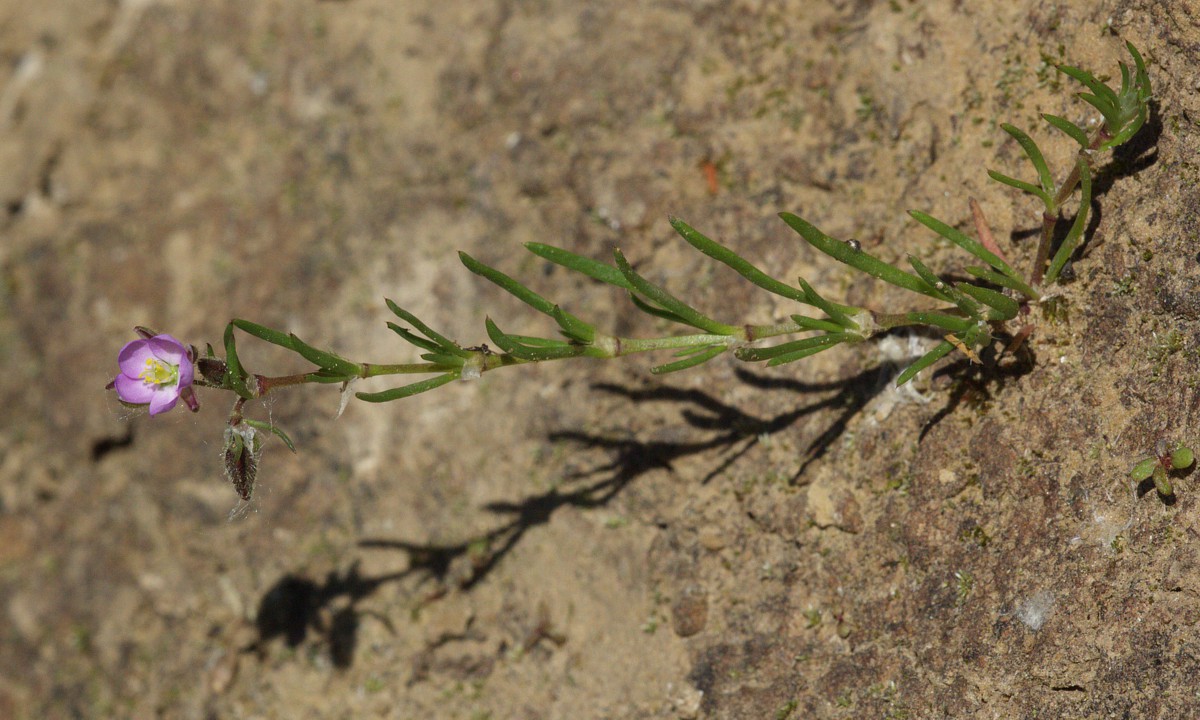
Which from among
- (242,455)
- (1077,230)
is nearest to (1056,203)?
(1077,230)

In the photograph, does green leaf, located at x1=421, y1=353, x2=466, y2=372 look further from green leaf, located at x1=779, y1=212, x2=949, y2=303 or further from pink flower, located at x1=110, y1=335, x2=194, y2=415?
green leaf, located at x1=779, y1=212, x2=949, y2=303

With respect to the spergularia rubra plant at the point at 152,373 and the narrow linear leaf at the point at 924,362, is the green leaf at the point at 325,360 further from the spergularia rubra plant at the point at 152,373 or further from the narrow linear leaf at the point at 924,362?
the narrow linear leaf at the point at 924,362

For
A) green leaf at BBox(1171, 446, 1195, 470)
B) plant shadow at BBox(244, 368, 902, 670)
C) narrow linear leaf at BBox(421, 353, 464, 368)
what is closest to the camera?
green leaf at BBox(1171, 446, 1195, 470)

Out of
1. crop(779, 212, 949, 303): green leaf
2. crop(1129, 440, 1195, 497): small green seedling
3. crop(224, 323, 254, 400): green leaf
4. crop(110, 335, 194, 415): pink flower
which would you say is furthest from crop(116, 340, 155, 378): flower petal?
crop(1129, 440, 1195, 497): small green seedling

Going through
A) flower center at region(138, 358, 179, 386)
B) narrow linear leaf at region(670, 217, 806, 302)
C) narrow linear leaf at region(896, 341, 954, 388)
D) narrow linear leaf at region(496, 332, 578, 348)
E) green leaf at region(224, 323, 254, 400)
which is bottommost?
narrow linear leaf at region(896, 341, 954, 388)

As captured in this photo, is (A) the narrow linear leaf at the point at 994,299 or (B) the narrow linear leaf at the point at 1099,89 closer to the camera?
(B) the narrow linear leaf at the point at 1099,89

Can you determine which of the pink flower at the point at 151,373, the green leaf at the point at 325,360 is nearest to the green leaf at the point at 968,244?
the green leaf at the point at 325,360
